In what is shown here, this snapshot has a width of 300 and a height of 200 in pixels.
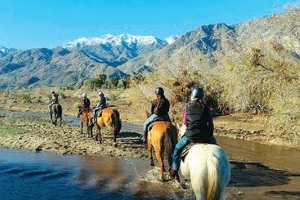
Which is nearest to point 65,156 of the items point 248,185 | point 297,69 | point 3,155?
point 3,155

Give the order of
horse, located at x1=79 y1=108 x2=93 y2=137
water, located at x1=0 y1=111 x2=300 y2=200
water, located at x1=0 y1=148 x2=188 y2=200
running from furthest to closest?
horse, located at x1=79 y1=108 x2=93 y2=137
water, located at x1=0 y1=111 x2=300 y2=200
water, located at x1=0 y1=148 x2=188 y2=200

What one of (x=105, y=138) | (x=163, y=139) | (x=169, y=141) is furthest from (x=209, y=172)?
(x=105, y=138)

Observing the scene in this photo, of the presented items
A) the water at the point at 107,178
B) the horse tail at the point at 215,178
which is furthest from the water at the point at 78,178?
Result: the horse tail at the point at 215,178

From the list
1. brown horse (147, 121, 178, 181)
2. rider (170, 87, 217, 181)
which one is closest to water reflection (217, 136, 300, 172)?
brown horse (147, 121, 178, 181)

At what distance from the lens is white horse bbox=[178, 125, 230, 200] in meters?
7.79

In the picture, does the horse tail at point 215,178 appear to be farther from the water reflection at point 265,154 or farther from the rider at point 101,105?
the rider at point 101,105

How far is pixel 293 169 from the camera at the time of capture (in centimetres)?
1582

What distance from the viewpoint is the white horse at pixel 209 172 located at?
7785mm

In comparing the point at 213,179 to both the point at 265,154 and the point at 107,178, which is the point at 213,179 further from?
the point at 265,154

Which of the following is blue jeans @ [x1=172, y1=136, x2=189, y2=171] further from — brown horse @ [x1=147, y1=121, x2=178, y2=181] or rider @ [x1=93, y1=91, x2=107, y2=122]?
rider @ [x1=93, y1=91, x2=107, y2=122]

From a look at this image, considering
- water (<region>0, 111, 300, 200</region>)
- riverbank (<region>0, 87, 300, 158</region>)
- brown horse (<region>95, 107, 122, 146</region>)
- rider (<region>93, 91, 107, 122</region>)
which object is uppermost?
rider (<region>93, 91, 107, 122</region>)

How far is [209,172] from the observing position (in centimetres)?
780

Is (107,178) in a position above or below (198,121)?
below

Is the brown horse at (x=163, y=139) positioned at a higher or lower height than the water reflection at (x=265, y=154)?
higher
